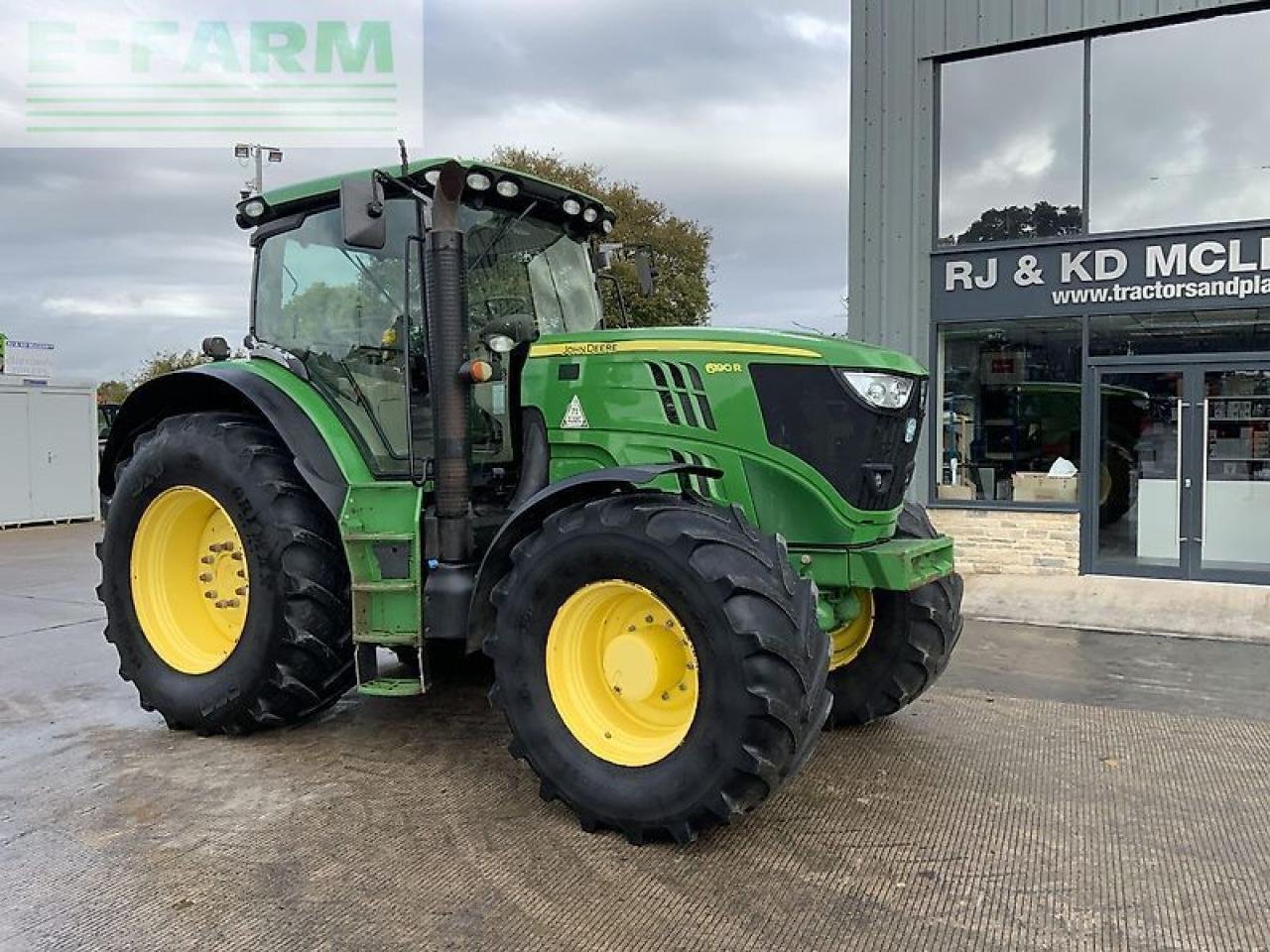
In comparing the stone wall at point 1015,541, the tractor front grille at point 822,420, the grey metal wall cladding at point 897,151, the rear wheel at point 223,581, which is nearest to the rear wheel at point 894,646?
the tractor front grille at point 822,420

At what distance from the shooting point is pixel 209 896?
3236 mm

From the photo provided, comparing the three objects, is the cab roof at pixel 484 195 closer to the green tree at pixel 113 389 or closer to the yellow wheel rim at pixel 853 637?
the yellow wheel rim at pixel 853 637

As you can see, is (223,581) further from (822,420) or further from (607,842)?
(822,420)

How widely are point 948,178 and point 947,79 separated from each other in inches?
37.8

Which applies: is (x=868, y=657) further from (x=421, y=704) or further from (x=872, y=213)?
(x=872, y=213)

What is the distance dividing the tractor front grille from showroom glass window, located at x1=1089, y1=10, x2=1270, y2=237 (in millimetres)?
6859

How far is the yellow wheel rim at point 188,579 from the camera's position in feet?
16.4

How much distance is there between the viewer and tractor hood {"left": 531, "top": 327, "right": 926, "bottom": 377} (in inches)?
158

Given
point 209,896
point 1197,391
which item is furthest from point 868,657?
point 1197,391

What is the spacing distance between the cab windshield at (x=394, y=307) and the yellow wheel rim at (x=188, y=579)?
0.92 meters

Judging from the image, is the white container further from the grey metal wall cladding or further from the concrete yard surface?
the grey metal wall cladding

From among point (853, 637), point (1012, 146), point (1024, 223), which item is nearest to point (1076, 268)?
point (1024, 223)

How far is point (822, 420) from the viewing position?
13.2ft

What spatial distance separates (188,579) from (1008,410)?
7.76 metres
